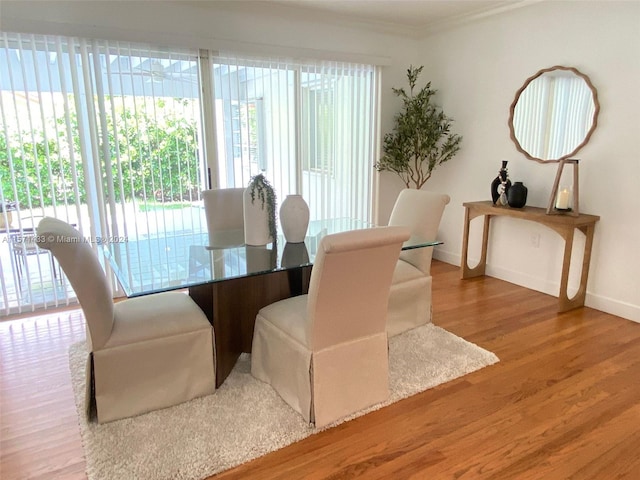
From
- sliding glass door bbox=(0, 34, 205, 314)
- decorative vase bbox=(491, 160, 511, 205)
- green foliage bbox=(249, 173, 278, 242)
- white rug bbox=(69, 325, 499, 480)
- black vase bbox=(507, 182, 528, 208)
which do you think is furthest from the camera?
decorative vase bbox=(491, 160, 511, 205)

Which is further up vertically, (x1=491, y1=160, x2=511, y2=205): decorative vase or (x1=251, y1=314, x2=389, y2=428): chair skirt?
(x1=491, y1=160, x2=511, y2=205): decorative vase

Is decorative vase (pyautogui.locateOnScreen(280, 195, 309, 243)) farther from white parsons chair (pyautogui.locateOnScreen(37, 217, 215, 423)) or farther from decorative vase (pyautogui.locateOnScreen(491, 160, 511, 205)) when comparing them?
decorative vase (pyautogui.locateOnScreen(491, 160, 511, 205))

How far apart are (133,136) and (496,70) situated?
3.22 metres

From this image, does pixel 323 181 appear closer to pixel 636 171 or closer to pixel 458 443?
pixel 636 171

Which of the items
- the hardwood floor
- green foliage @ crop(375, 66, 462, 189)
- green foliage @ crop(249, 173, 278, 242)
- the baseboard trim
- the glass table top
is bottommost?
the hardwood floor

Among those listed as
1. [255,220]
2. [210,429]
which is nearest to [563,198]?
[255,220]

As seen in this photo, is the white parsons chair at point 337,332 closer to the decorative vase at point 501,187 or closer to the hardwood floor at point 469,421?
the hardwood floor at point 469,421

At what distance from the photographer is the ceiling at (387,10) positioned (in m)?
3.65

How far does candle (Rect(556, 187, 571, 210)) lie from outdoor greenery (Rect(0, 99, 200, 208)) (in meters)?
2.95

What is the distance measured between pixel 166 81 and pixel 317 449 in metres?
2.93

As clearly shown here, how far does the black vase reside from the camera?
3623mm

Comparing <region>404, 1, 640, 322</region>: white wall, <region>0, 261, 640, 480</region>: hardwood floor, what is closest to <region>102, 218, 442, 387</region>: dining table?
<region>0, 261, 640, 480</region>: hardwood floor

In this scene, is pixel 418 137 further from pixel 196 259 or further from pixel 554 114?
pixel 196 259

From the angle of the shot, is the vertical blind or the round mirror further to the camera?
the round mirror
